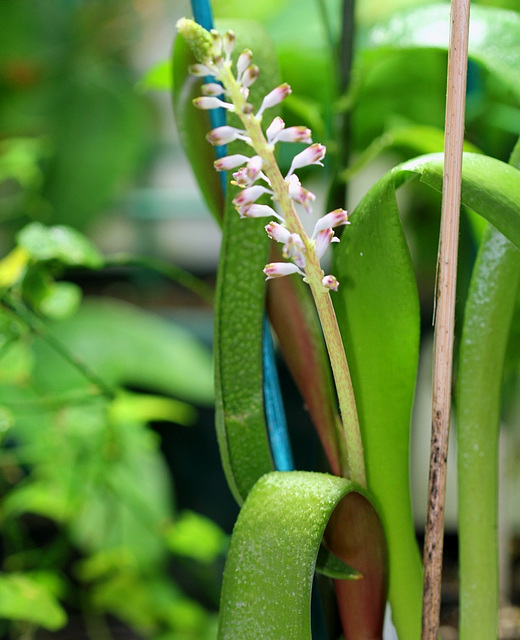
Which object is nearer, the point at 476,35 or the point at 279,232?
the point at 279,232

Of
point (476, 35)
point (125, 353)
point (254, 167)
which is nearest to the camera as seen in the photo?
point (254, 167)

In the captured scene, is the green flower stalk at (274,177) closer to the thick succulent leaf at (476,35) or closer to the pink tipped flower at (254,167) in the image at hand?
the pink tipped flower at (254,167)

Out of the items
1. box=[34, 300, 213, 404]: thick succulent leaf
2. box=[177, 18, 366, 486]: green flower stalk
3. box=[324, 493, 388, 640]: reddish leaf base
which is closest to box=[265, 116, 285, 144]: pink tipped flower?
box=[177, 18, 366, 486]: green flower stalk

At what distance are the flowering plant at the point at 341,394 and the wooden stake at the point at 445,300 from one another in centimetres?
1

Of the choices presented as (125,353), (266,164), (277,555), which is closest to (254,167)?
(266,164)

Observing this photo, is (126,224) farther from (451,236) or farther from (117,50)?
(451,236)

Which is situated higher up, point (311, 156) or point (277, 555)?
point (311, 156)

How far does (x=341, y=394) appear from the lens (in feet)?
0.65

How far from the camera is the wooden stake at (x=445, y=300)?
0.18 metres

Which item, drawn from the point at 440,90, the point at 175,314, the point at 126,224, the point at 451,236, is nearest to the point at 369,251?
the point at 451,236

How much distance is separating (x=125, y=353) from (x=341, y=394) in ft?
2.29

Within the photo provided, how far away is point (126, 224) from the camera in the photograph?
4.25 ft

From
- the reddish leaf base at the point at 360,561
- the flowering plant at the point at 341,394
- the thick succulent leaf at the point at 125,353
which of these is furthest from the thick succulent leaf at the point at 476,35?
the thick succulent leaf at the point at 125,353

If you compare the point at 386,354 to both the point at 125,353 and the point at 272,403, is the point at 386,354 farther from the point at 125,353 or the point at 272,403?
the point at 125,353
